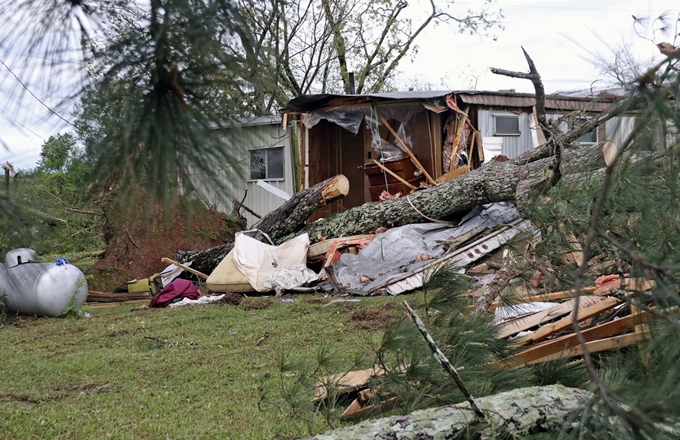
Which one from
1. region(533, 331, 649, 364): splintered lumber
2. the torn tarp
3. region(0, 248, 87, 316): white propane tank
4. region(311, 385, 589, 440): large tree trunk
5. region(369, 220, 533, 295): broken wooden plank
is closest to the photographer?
region(311, 385, 589, 440): large tree trunk

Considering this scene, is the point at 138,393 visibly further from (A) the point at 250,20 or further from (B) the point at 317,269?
(B) the point at 317,269

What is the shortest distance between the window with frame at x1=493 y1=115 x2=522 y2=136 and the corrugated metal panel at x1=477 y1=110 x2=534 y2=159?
0.09m

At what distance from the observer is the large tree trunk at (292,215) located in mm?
12312

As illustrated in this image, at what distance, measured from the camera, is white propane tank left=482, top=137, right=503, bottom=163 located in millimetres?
16078

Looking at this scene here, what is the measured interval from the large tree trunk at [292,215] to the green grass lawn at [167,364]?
8.70ft

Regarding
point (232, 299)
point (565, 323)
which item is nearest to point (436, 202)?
point (232, 299)

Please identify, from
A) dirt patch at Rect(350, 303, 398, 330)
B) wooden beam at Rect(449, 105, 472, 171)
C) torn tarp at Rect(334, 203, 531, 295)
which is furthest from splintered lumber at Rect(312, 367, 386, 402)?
wooden beam at Rect(449, 105, 472, 171)

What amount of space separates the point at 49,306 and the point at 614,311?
25.8ft

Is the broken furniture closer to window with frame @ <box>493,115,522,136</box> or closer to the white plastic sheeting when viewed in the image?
window with frame @ <box>493,115,522,136</box>

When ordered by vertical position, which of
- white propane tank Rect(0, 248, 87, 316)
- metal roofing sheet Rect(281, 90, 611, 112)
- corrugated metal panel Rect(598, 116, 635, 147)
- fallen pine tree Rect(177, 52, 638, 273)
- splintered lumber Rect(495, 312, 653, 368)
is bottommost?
white propane tank Rect(0, 248, 87, 316)

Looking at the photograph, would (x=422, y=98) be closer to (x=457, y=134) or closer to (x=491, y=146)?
(x=457, y=134)

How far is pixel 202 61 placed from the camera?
5.27ft

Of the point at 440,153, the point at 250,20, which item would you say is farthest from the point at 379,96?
the point at 250,20

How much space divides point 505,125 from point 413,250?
22.8 feet
